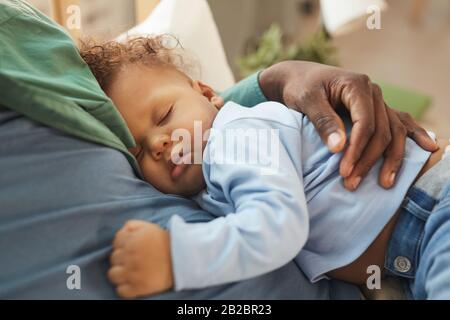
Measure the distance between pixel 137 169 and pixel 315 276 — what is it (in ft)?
1.06

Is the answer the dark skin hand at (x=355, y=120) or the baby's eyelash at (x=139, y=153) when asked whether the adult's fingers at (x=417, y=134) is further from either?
the baby's eyelash at (x=139, y=153)

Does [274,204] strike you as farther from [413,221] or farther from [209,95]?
[209,95]

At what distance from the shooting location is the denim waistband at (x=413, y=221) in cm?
79

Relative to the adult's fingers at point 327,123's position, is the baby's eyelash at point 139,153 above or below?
below

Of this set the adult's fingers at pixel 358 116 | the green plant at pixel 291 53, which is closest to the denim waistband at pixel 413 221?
the adult's fingers at pixel 358 116

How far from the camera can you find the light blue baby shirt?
662 mm

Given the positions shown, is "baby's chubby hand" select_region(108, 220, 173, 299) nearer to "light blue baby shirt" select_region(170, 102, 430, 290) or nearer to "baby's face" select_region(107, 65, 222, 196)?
"light blue baby shirt" select_region(170, 102, 430, 290)

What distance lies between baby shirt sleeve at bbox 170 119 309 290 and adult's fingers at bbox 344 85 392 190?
0.11m

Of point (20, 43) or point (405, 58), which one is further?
point (405, 58)

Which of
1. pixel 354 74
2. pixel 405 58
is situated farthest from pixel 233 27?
pixel 354 74

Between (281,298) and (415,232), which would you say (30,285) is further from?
(415,232)

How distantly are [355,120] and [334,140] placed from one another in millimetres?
59

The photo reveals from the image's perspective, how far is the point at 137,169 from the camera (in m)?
0.83

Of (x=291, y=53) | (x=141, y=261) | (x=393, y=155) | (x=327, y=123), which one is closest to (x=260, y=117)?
Answer: (x=327, y=123)
